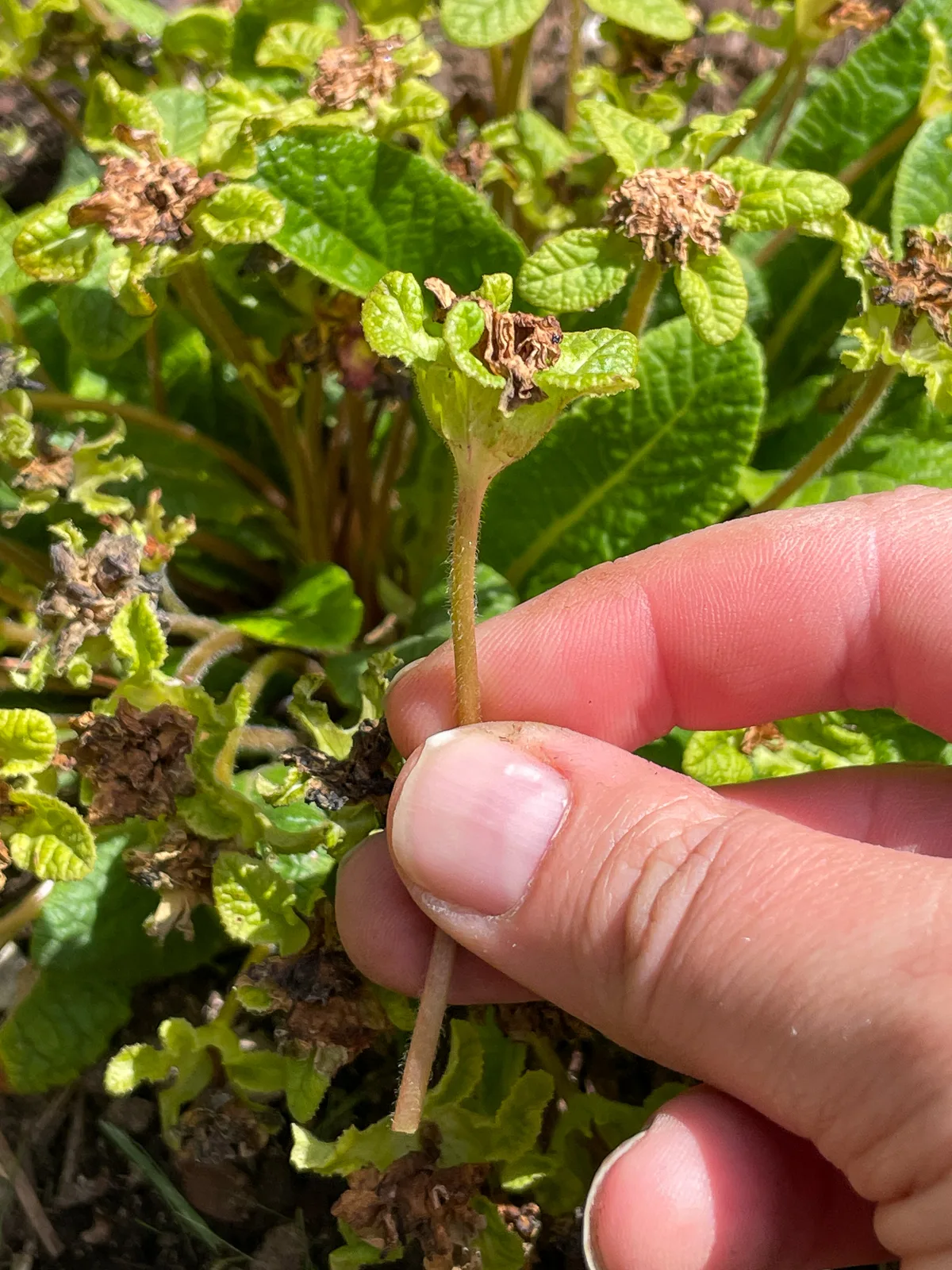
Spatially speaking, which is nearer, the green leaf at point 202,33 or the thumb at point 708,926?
the thumb at point 708,926

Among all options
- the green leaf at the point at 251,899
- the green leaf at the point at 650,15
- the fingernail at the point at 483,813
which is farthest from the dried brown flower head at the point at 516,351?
the green leaf at the point at 650,15

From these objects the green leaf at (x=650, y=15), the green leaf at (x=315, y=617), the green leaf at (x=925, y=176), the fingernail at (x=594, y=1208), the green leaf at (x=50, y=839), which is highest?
the green leaf at (x=650, y=15)

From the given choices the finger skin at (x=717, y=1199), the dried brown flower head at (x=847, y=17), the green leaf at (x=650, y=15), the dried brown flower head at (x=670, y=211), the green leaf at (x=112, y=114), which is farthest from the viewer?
the dried brown flower head at (x=847, y=17)

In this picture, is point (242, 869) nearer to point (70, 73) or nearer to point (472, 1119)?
point (472, 1119)

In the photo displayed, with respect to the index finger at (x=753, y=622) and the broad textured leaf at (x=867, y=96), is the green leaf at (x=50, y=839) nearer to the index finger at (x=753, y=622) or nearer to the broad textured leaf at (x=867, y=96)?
the index finger at (x=753, y=622)

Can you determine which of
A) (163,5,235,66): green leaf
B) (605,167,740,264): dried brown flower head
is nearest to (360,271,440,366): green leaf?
(605,167,740,264): dried brown flower head

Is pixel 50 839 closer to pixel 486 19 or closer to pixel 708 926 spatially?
pixel 708 926

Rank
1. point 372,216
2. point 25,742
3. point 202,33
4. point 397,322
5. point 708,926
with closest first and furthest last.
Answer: point 397,322
point 708,926
point 25,742
point 372,216
point 202,33

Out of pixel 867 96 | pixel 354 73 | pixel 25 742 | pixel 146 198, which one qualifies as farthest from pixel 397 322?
pixel 867 96
